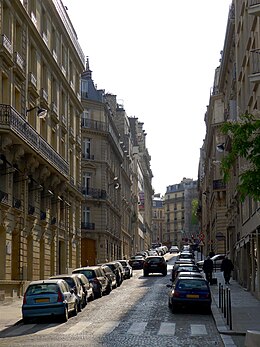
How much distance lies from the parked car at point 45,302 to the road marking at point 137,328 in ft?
8.07

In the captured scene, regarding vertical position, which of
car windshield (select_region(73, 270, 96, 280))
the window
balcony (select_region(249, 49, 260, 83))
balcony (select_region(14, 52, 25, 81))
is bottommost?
car windshield (select_region(73, 270, 96, 280))

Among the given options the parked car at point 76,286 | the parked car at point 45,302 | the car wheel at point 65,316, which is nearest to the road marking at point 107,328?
the car wheel at point 65,316

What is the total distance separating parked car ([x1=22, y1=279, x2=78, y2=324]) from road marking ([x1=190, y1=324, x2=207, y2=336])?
427 cm

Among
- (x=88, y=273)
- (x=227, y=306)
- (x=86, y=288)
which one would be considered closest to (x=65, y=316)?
(x=227, y=306)

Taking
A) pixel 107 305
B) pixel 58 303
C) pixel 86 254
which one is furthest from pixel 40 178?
pixel 86 254

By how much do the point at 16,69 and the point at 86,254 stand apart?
36624 mm

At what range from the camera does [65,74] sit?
152 feet

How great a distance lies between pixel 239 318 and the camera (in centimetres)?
2345

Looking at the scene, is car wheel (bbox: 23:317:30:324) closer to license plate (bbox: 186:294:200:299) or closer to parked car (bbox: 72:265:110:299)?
license plate (bbox: 186:294:200:299)

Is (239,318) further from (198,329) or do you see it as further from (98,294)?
(98,294)

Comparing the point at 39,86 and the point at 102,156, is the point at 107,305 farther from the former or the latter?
the point at 102,156

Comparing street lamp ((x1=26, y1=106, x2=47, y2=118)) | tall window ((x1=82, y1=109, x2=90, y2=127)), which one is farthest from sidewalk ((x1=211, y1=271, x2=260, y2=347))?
tall window ((x1=82, y1=109, x2=90, y2=127))

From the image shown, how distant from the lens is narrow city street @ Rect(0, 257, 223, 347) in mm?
18188

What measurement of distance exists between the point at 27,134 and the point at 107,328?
46.6ft
